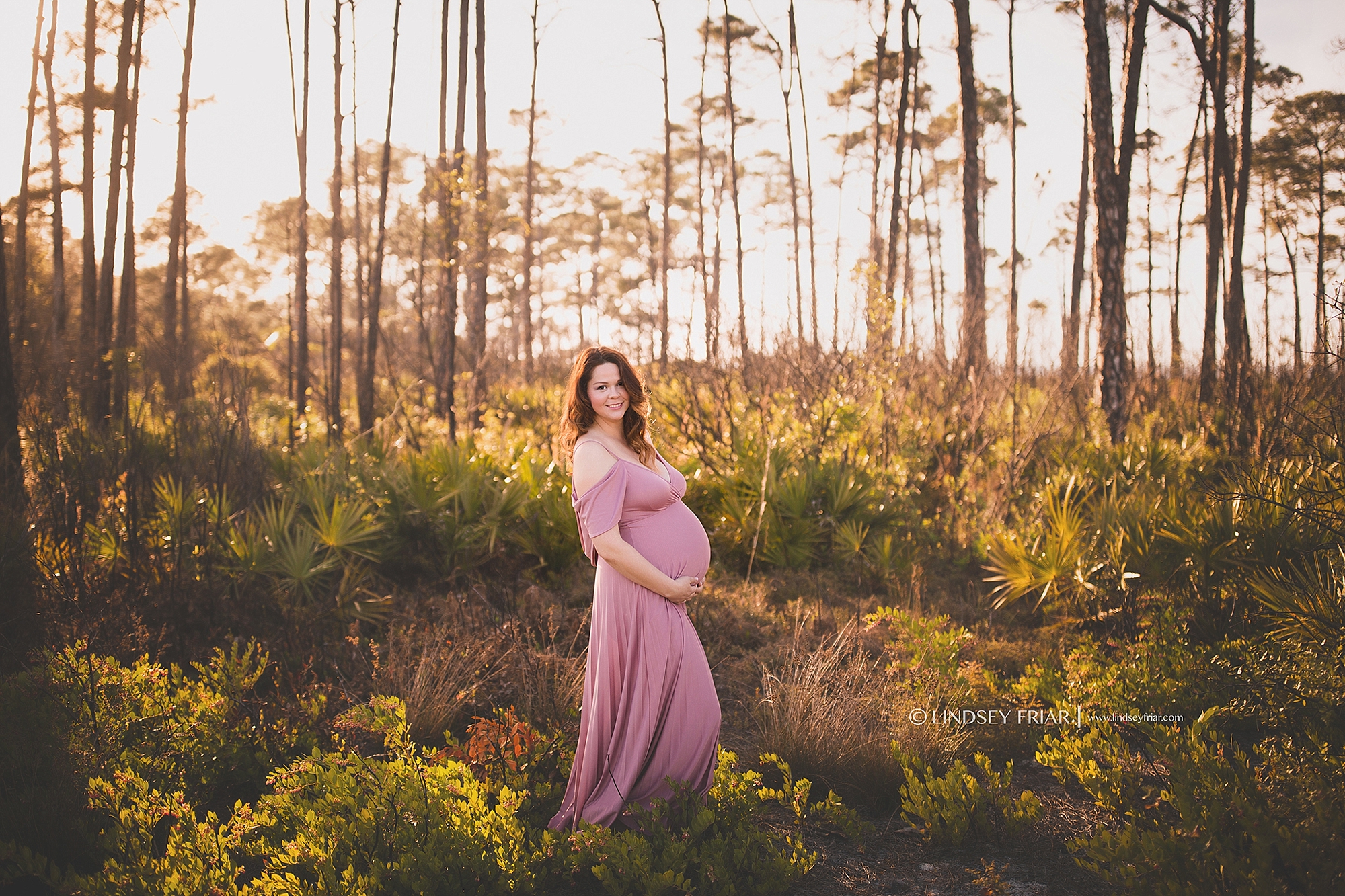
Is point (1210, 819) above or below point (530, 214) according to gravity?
below

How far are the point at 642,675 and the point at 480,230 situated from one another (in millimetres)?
9020

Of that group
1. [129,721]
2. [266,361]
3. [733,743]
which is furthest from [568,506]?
[266,361]

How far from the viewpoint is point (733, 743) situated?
4.11 metres

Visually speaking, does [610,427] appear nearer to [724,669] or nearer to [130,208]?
[724,669]

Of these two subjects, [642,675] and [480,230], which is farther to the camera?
[480,230]

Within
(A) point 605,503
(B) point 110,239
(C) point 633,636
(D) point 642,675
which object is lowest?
(D) point 642,675

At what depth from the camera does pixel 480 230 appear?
34.9ft

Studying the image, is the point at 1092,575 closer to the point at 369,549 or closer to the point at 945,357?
the point at 945,357

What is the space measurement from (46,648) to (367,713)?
1.71 meters

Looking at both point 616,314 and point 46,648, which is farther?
point 616,314

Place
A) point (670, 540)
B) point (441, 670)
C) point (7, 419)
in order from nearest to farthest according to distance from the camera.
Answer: point (670, 540) < point (441, 670) < point (7, 419)

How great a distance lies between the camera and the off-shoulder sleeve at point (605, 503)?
275 cm

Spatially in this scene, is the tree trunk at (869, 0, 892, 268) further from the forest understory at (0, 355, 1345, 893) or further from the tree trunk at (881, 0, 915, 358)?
the forest understory at (0, 355, 1345, 893)

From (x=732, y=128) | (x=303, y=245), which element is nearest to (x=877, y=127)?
(x=732, y=128)
